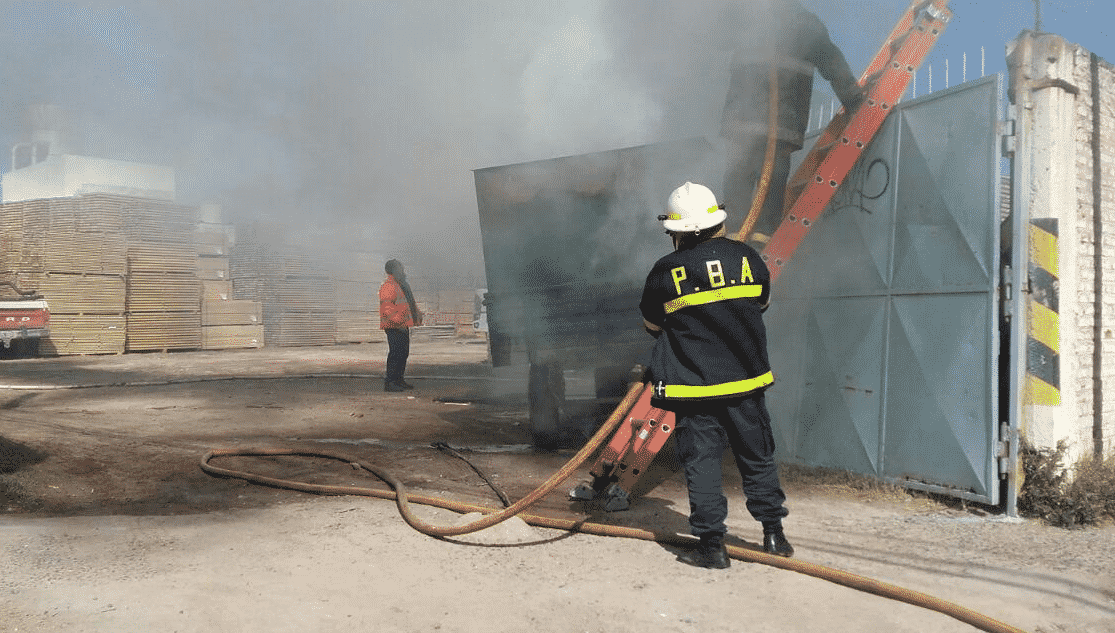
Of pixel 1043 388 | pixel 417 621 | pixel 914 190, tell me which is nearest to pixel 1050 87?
Answer: pixel 914 190

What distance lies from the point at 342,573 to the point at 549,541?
93 cm

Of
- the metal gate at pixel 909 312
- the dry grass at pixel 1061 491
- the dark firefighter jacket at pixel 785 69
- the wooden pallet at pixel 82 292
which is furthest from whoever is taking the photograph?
the wooden pallet at pixel 82 292

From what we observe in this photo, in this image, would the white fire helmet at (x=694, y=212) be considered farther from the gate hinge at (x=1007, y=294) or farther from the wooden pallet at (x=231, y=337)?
the wooden pallet at (x=231, y=337)

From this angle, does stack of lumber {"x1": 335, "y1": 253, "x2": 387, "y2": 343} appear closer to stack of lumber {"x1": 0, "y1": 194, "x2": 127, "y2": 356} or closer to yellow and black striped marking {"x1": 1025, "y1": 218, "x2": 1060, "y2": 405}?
stack of lumber {"x1": 0, "y1": 194, "x2": 127, "y2": 356}

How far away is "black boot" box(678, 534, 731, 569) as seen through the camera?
2.95 m

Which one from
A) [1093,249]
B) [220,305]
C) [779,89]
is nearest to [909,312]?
[1093,249]

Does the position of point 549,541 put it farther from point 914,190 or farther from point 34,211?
point 34,211

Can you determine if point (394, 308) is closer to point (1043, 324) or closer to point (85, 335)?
point (1043, 324)

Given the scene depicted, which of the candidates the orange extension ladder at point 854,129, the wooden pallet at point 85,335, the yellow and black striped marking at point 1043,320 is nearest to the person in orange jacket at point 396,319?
the orange extension ladder at point 854,129

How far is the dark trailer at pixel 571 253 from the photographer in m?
5.22

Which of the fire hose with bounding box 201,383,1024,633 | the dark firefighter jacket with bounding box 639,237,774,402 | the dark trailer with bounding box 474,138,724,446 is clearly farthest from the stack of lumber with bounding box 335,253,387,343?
the dark firefighter jacket with bounding box 639,237,774,402

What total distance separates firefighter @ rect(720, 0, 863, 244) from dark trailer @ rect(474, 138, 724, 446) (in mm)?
722

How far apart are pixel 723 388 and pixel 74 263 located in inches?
641

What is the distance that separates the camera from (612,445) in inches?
151
